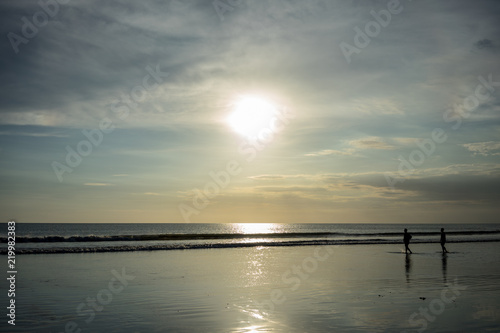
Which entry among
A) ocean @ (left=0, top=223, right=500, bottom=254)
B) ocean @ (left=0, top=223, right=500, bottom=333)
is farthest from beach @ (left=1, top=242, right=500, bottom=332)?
ocean @ (left=0, top=223, right=500, bottom=254)

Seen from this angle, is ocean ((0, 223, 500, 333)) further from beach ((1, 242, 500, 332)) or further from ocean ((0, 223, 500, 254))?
ocean ((0, 223, 500, 254))

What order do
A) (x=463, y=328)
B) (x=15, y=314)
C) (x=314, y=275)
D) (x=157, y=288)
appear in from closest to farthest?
(x=463, y=328) < (x=15, y=314) < (x=157, y=288) < (x=314, y=275)

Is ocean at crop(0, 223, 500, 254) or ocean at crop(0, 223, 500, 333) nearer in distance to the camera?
ocean at crop(0, 223, 500, 333)

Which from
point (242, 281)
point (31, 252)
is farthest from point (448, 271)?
point (31, 252)

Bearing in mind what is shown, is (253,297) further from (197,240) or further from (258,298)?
(197,240)

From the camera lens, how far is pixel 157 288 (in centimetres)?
1666

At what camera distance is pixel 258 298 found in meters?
14.5

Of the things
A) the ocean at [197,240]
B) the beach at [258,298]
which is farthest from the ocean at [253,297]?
the ocean at [197,240]

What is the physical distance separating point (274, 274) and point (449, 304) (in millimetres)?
8971

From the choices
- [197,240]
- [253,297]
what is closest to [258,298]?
[253,297]

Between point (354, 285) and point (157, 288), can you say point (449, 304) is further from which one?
point (157, 288)

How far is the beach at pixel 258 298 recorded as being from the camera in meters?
11.0

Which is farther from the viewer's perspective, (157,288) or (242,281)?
(242,281)

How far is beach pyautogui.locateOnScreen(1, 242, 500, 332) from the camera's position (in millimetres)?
11000
